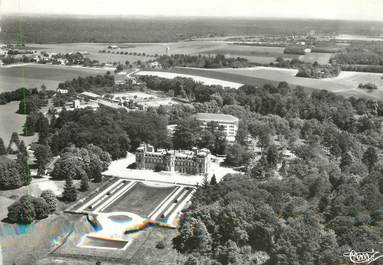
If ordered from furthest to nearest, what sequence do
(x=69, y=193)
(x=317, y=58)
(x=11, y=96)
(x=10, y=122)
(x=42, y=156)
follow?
1. (x=317, y=58)
2. (x=11, y=96)
3. (x=10, y=122)
4. (x=42, y=156)
5. (x=69, y=193)

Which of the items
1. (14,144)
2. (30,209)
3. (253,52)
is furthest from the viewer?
(253,52)

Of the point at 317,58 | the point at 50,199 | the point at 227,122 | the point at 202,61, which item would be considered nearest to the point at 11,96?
the point at 227,122

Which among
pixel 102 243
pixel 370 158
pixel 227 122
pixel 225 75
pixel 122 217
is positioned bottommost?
pixel 102 243

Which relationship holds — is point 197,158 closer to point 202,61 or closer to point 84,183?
point 84,183

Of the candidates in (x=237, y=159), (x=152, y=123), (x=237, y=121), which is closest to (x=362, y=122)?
(x=237, y=121)

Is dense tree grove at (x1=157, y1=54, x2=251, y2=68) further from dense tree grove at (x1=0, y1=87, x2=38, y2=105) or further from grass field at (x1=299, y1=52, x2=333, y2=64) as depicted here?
dense tree grove at (x1=0, y1=87, x2=38, y2=105)

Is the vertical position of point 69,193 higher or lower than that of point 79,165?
lower
